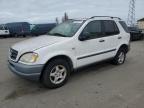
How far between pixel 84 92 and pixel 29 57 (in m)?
1.51

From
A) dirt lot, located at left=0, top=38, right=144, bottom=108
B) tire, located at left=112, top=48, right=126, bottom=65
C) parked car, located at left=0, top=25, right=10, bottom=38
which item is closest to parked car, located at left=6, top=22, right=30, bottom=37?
parked car, located at left=0, top=25, right=10, bottom=38

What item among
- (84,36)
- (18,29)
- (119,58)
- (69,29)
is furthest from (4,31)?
(84,36)

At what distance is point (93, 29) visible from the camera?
18.6 ft

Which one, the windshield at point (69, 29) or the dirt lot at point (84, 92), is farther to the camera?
the windshield at point (69, 29)

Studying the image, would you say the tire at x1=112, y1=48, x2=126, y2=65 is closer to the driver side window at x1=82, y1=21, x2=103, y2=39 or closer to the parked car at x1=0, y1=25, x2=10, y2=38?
the driver side window at x1=82, y1=21, x2=103, y2=39

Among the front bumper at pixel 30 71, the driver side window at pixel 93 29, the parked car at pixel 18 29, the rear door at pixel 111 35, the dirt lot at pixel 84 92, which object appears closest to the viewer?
the dirt lot at pixel 84 92

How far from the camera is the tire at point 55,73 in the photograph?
4645 mm

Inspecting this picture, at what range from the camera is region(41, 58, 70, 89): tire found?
4645 millimetres

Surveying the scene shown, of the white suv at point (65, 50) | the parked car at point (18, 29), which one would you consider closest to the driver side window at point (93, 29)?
the white suv at point (65, 50)

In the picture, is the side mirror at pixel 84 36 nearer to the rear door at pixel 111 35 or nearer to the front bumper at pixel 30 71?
the rear door at pixel 111 35

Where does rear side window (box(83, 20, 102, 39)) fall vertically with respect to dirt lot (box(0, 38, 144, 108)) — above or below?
above

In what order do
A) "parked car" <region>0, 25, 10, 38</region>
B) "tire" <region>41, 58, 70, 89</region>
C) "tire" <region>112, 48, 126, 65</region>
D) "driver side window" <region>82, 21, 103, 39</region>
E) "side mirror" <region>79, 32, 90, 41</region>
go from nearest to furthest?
"tire" <region>41, 58, 70, 89</region> < "side mirror" <region>79, 32, 90, 41</region> < "driver side window" <region>82, 21, 103, 39</region> < "tire" <region>112, 48, 126, 65</region> < "parked car" <region>0, 25, 10, 38</region>

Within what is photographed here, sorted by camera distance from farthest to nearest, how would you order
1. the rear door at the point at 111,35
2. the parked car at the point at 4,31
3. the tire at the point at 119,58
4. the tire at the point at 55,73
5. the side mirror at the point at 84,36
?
the parked car at the point at 4,31 < the tire at the point at 119,58 < the rear door at the point at 111,35 < the side mirror at the point at 84,36 < the tire at the point at 55,73

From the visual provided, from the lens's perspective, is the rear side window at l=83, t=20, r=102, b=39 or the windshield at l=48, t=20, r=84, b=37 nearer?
the windshield at l=48, t=20, r=84, b=37
